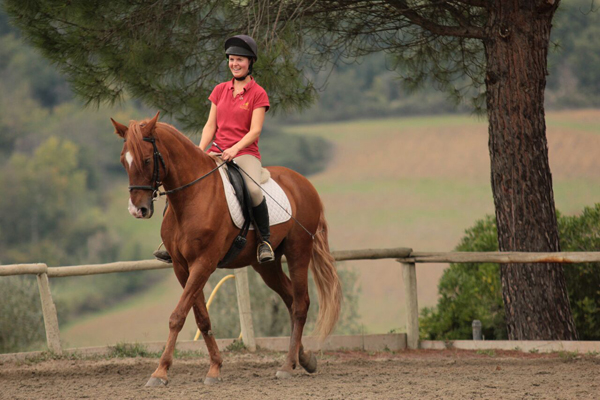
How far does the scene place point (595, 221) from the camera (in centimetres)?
757

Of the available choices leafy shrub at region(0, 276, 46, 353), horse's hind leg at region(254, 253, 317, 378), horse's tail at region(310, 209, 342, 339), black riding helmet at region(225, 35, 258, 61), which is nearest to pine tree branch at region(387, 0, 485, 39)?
black riding helmet at region(225, 35, 258, 61)

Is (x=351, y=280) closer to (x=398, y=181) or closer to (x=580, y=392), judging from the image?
(x=580, y=392)

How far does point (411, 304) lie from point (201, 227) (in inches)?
124

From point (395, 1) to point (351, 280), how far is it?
10.4 m

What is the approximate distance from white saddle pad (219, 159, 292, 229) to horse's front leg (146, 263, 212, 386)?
0.50m

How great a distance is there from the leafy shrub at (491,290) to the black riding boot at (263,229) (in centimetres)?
363

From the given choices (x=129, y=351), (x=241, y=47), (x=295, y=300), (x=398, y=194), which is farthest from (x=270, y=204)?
(x=398, y=194)

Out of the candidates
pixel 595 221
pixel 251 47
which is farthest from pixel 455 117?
pixel 251 47

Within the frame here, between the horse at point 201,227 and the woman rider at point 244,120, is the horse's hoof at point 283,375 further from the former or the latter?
the woman rider at point 244,120

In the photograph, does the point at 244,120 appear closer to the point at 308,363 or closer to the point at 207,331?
the point at 207,331

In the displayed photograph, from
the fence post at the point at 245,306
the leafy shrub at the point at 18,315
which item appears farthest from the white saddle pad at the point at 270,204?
the leafy shrub at the point at 18,315

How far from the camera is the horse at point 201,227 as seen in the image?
→ 4.43m

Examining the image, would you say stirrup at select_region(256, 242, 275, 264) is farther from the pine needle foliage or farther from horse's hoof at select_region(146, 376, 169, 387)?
the pine needle foliage

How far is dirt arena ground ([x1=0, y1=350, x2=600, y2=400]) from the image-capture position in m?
4.44
